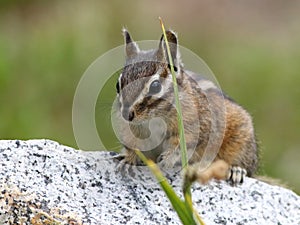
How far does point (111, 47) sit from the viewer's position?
8.93m

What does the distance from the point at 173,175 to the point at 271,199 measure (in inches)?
18.2

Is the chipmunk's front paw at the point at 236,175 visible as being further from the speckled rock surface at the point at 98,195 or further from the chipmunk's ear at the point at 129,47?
the chipmunk's ear at the point at 129,47

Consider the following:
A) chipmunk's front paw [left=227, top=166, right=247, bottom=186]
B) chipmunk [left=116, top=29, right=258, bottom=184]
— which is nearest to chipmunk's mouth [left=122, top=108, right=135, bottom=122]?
chipmunk [left=116, top=29, right=258, bottom=184]

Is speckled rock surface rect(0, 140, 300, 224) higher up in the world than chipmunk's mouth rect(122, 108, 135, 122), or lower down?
lower down

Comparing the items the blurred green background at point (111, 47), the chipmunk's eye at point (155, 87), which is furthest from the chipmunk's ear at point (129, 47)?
the blurred green background at point (111, 47)

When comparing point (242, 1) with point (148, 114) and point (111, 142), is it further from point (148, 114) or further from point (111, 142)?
point (148, 114)

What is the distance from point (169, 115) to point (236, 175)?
0.46 meters

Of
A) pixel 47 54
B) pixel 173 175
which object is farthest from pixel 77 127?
pixel 47 54

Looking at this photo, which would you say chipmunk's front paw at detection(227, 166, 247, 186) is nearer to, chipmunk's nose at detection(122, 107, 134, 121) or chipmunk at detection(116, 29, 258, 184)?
chipmunk at detection(116, 29, 258, 184)

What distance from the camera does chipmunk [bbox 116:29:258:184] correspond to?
14.8 feet

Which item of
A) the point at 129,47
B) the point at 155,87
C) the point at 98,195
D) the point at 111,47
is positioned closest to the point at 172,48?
the point at 129,47

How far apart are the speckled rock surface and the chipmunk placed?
0.19m

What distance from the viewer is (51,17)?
10172 mm

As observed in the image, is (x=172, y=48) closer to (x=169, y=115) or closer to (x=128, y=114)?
(x=169, y=115)
